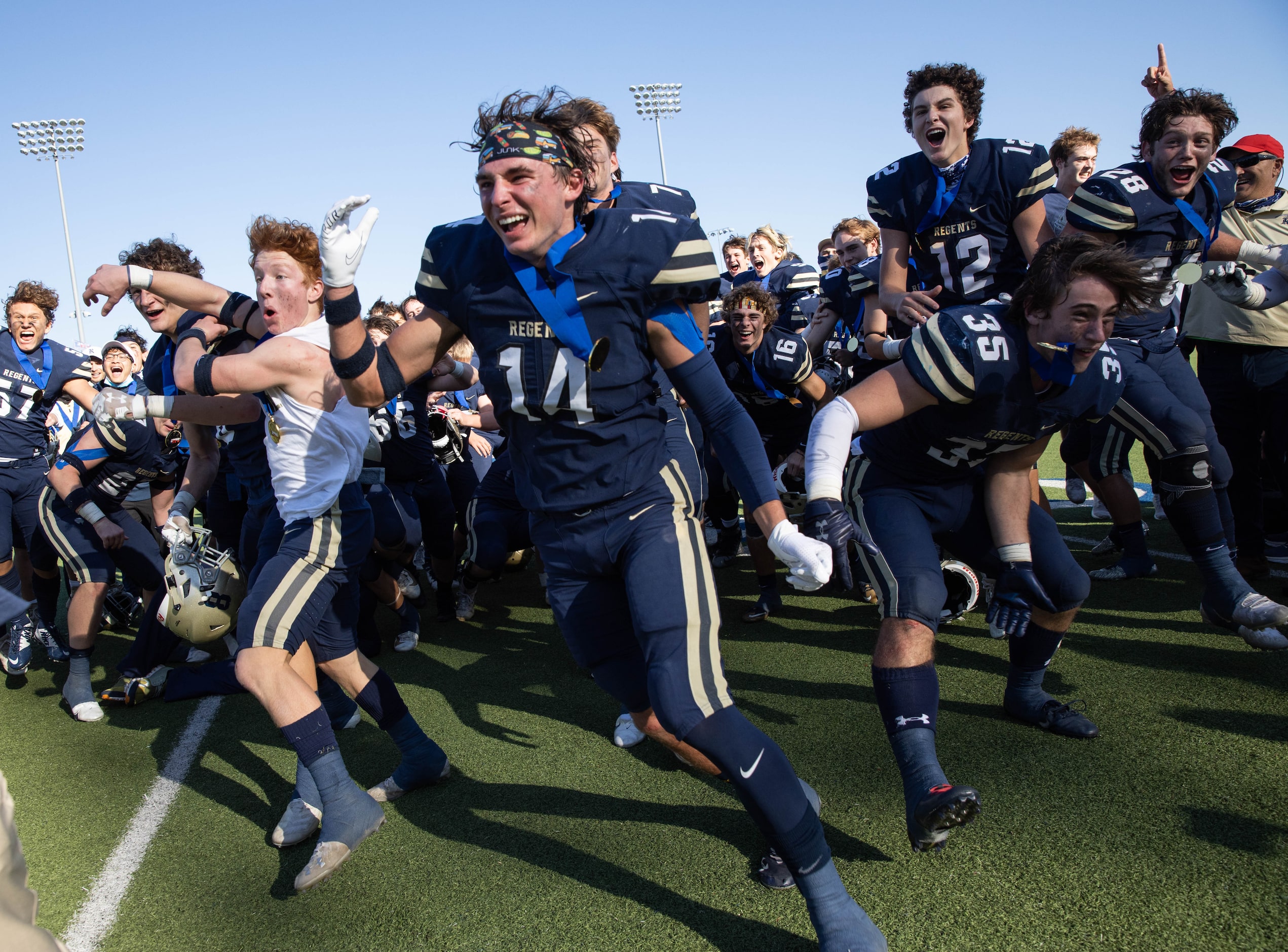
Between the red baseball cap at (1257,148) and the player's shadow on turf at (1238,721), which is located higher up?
the red baseball cap at (1257,148)

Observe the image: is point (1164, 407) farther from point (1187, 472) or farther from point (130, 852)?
point (130, 852)

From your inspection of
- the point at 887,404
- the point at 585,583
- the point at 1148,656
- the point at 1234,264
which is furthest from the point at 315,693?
the point at 1234,264

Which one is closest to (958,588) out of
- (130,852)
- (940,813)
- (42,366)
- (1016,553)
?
(1016,553)

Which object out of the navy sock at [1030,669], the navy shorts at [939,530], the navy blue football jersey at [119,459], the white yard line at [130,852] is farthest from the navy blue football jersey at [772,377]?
the navy blue football jersey at [119,459]

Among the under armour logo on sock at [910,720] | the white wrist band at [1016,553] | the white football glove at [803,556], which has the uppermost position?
the white football glove at [803,556]

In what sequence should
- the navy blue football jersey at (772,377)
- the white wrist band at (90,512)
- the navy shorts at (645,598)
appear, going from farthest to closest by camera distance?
the white wrist band at (90,512), the navy blue football jersey at (772,377), the navy shorts at (645,598)

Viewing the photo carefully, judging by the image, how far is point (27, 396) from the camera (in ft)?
19.2

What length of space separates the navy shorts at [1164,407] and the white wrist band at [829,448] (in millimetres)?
1724

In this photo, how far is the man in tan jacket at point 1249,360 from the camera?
4.79 m

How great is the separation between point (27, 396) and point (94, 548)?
4.24ft

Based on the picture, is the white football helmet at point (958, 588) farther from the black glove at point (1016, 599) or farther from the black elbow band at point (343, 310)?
the black elbow band at point (343, 310)

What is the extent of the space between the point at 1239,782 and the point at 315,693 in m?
Result: 3.08

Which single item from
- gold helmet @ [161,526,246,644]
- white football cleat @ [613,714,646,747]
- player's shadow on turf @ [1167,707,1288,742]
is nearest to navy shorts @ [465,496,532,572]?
gold helmet @ [161,526,246,644]

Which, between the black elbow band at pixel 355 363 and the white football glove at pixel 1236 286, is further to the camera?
the white football glove at pixel 1236 286
